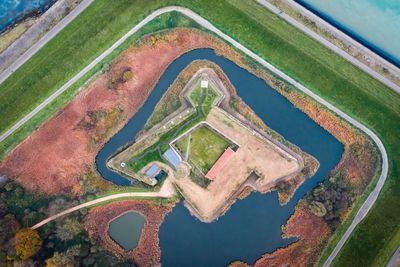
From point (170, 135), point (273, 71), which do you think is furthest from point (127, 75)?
point (273, 71)

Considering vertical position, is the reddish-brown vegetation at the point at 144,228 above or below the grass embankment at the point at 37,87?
below

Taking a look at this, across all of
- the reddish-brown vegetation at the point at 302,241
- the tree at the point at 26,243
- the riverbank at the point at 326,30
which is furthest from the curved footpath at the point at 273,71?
the tree at the point at 26,243

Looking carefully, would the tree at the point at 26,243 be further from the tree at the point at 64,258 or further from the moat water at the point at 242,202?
the moat water at the point at 242,202

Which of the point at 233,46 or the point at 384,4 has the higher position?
the point at 384,4

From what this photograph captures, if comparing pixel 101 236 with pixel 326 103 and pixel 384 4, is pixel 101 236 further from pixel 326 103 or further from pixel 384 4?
pixel 384 4

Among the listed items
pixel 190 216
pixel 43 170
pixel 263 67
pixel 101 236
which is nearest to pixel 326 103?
pixel 263 67

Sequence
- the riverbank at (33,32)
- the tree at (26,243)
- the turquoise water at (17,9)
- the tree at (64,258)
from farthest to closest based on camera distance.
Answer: the turquoise water at (17,9) → the riverbank at (33,32) → the tree at (64,258) → the tree at (26,243)
